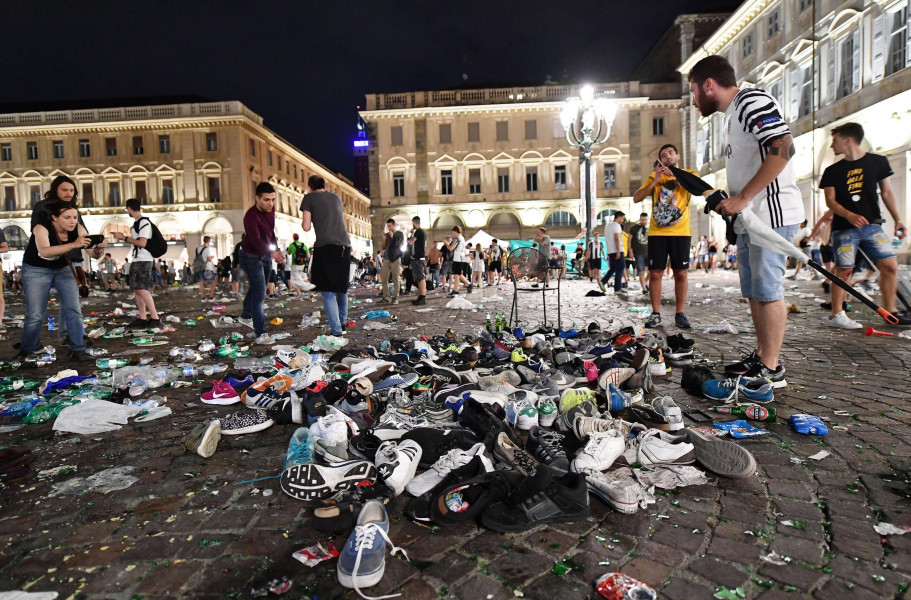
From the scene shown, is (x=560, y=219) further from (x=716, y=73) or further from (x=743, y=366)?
(x=743, y=366)

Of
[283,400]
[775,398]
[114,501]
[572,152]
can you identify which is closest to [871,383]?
[775,398]

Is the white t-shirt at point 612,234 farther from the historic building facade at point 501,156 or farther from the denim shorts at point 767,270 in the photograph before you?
the historic building facade at point 501,156

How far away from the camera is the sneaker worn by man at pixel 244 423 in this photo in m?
2.87

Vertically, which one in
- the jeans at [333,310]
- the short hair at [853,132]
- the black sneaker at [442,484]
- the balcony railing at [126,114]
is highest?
the balcony railing at [126,114]

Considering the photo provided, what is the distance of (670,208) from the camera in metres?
5.68

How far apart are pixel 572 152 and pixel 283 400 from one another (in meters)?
38.3

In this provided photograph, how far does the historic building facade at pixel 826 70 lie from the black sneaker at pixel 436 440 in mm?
20647

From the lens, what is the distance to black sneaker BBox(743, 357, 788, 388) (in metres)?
3.38

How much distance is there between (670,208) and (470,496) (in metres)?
4.81

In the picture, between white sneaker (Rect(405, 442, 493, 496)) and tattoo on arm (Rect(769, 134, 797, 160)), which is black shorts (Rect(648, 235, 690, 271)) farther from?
white sneaker (Rect(405, 442, 493, 496))

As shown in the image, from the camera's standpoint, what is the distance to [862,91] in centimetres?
1853

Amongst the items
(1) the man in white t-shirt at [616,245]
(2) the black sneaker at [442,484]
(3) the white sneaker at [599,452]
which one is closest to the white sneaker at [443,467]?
(2) the black sneaker at [442,484]

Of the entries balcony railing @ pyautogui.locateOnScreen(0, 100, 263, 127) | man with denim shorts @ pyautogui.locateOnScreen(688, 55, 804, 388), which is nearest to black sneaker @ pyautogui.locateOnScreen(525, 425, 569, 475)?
man with denim shorts @ pyautogui.locateOnScreen(688, 55, 804, 388)

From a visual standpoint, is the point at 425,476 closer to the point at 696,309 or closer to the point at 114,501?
the point at 114,501
